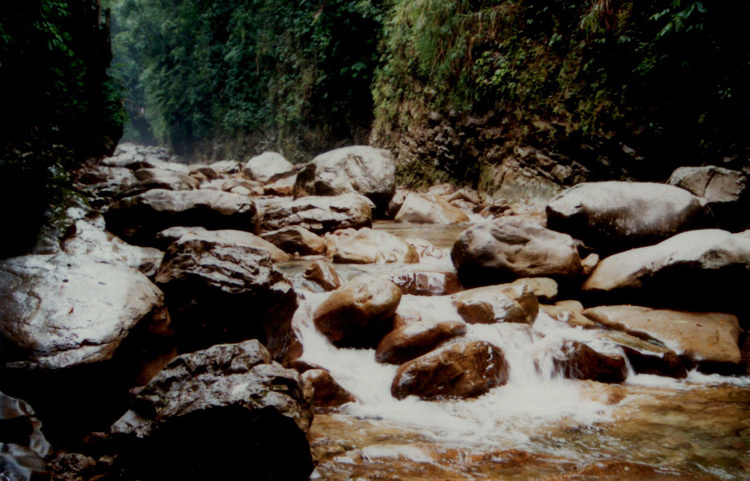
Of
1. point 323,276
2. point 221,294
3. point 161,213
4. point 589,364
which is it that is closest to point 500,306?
point 589,364

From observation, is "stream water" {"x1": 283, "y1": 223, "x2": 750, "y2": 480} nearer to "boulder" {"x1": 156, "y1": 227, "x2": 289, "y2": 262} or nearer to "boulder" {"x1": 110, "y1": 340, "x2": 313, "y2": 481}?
"boulder" {"x1": 110, "y1": 340, "x2": 313, "y2": 481}

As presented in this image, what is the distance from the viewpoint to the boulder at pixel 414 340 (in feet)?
11.0

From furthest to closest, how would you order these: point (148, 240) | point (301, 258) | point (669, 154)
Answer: point (669, 154), point (301, 258), point (148, 240)

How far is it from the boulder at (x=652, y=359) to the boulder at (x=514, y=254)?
1.10 meters

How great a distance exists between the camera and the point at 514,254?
442cm

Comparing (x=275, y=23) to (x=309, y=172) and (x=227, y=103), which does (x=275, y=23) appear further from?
Answer: (x=309, y=172)

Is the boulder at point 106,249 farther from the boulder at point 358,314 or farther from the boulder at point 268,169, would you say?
the boulder at point 268,169

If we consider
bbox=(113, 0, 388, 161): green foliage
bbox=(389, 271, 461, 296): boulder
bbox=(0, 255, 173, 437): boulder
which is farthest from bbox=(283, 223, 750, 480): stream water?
bbox=(113, 0, 388, 161): green foliage

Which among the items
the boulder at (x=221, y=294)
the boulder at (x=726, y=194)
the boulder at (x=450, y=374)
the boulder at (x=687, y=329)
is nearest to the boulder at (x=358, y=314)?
the boulder at (x=221, y=294)

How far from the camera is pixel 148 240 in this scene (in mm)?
4957

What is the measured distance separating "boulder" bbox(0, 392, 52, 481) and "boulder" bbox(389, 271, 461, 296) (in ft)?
9.70

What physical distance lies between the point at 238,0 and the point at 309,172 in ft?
46.6

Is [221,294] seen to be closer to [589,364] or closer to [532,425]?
[532,425]

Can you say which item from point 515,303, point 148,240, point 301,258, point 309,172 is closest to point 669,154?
point 515,303
